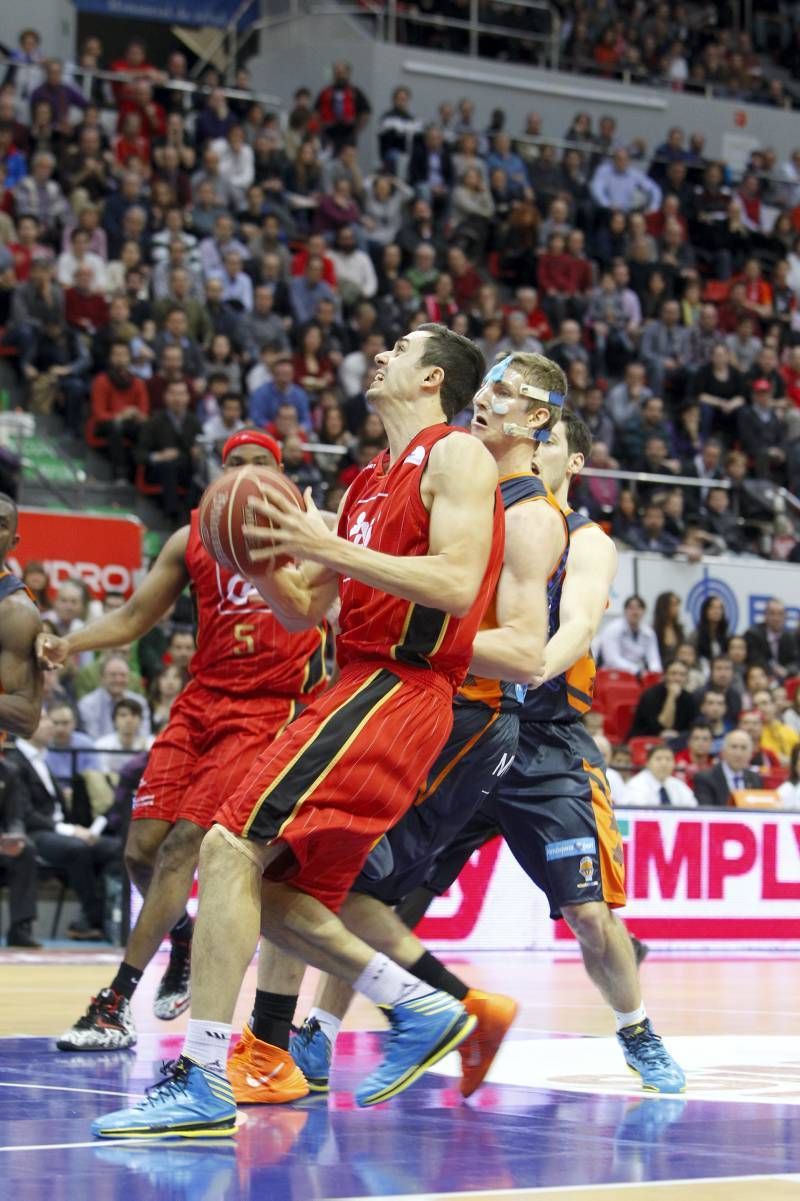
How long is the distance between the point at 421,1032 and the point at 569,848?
1.20 metres

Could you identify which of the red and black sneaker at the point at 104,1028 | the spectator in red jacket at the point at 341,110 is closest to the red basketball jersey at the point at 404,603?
the red and black sneaker at the point at 104,1028

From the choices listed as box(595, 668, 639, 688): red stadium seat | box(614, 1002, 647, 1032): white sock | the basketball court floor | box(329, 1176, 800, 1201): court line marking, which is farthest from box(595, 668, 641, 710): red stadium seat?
box(329, 1176, 800, 1201): court line marking

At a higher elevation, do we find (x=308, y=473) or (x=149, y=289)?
(x=149, y=289)

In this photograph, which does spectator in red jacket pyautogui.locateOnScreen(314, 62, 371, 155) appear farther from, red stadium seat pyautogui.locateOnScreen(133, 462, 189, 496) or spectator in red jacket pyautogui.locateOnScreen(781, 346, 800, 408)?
red stadium seat pyautogui.locateOnScreen(133, 462, 189, 496)

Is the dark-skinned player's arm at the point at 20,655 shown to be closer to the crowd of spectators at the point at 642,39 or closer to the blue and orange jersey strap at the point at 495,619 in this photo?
the blue and orange jersey strap at the point at 495,619

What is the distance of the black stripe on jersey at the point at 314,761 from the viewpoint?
191 inches

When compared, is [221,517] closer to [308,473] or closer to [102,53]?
[308,473]

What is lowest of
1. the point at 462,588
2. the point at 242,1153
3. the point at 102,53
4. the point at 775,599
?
the point at 775,599

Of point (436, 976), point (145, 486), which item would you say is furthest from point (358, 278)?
point (436, 976)

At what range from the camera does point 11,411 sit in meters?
16.9

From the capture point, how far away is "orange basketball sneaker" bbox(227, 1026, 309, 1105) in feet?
18.7

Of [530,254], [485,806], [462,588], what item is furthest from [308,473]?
[462,588]

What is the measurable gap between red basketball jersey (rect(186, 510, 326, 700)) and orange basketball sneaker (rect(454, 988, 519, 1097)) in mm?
1895

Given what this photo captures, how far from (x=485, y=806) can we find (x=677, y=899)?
8.14 meters
